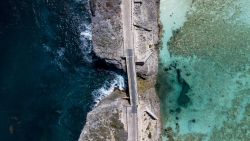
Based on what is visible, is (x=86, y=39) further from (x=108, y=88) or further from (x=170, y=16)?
(x=170, y=16)

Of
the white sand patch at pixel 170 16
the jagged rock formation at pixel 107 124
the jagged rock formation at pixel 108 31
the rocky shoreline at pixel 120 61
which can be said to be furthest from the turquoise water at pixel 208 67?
the jagged rock formation at pixel 107 124

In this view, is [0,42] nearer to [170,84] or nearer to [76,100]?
[76,100]

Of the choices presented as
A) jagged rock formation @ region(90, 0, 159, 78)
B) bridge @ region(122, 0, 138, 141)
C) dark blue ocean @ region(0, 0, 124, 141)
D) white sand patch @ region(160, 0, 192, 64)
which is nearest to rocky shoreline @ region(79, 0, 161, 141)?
jagged rock formation @ region(90, 0, 159, 78)

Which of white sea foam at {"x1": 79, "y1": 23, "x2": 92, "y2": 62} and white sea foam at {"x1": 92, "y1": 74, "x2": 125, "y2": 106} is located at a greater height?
white sea foam at {"x1": 79, "y1": 23, "x2": 92, "y2": 62}

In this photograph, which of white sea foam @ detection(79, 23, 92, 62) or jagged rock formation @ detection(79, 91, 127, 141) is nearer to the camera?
jagged rock formation @ detection(79, 91, 127, 141)

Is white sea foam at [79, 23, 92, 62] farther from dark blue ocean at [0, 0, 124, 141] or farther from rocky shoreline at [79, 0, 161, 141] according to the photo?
rocky shoreline at [79, 0, 161, 141]

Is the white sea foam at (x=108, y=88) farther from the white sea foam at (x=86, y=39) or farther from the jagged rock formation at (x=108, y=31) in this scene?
the white sea foam at (x=86, y=39)
